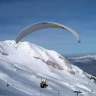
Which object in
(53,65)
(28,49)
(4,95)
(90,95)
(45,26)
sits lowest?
(4,95)

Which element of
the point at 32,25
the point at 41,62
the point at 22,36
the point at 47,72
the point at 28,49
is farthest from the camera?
the point at 28,49

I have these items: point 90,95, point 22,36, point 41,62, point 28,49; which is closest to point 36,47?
point 28,49

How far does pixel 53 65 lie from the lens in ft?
365

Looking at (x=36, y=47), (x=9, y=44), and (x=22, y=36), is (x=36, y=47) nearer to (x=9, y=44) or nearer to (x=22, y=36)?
(x=9, y=44)

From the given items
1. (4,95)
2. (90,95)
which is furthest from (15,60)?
Result: (4,95)

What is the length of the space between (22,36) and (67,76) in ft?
279

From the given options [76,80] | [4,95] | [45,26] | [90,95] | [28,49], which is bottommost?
[4,95]

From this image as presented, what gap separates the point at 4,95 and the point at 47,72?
6963 cm

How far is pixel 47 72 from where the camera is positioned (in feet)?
336

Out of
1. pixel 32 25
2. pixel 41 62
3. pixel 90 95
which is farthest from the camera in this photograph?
pixel 41 62

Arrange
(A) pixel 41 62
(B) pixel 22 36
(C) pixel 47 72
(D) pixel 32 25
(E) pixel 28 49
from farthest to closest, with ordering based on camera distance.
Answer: (E) pixel 28 49 → (A) pixel 41 62 → (C) pixel 47 72 → (B) pixel 22 36 → (D) pixel 32 25

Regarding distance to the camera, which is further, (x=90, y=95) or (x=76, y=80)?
(x=76, y=80)

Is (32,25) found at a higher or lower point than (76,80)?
lower

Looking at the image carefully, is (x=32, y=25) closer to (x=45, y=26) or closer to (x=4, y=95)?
(x=45, y=26)
